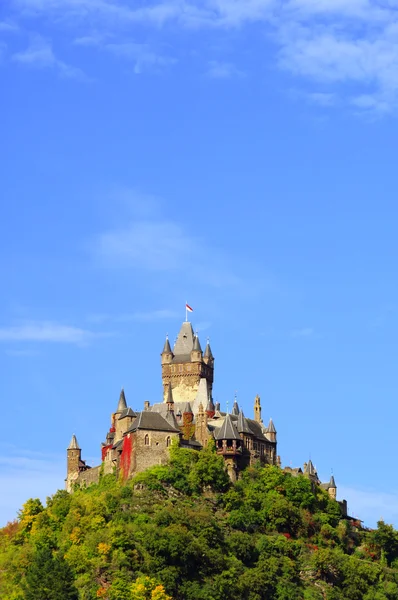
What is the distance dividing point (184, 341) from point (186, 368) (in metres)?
4.83

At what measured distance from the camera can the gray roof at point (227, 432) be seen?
17525cm

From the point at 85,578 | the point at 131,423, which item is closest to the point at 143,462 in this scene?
the point at 131,423

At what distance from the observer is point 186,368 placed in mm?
190875

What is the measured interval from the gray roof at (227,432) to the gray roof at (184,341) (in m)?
17.3

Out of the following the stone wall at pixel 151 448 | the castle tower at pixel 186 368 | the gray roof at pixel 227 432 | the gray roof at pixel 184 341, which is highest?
the gray roof at pixel 184 341

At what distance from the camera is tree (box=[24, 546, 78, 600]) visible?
151625 millimetres

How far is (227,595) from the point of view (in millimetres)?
157875

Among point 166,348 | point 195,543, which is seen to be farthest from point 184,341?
point 195,543

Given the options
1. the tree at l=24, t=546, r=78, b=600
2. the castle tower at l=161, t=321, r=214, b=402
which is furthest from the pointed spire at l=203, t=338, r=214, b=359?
the tree at l=24, t=546, r=78, b=600

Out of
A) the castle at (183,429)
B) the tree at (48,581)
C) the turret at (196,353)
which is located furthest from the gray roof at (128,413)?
the tree at (48,581)

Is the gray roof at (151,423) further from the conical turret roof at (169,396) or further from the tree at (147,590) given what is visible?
the tree at (147,590)

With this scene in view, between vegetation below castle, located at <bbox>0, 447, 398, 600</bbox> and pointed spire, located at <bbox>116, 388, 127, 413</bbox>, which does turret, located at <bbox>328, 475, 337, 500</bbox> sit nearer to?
vegetation below castle, located at <bbox>0, 447, 398, 600</bbox>

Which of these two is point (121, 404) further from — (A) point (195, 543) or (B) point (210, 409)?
(A) point (195, 543)

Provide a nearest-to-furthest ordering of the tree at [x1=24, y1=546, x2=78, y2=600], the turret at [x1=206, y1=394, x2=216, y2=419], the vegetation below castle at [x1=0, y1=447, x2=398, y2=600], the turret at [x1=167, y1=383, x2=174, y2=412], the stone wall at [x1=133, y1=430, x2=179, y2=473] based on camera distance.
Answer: the tree at [x1=24, y1=546, x2=78, y2=600] < the vegetation below castle at [x1=0, y1=447, x2=398, y2=600] < the stone wall at [x1=133, y1=430, x2=179, y2=473] < the turret at [x1=206, y1=394, x2=216, y2=419] < the turret at [x1=167, y1=383, x2=174, y2=412]
